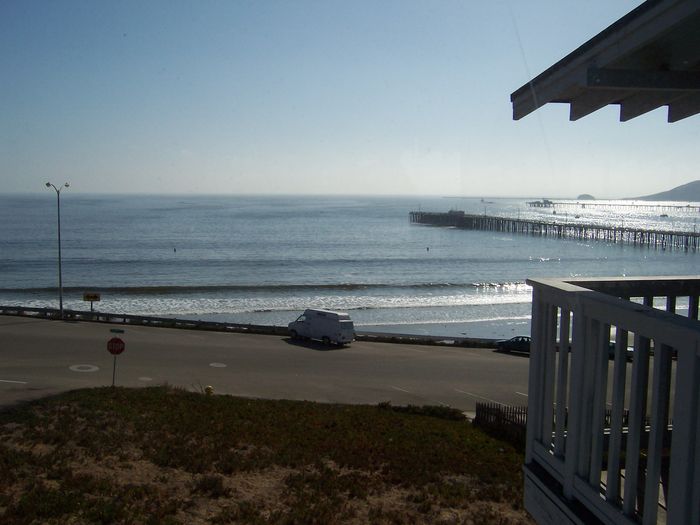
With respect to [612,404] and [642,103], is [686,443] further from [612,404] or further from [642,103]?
[642,103]

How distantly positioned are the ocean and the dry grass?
21302 millimetres

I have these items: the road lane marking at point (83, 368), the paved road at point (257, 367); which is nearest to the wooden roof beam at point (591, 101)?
the paved road at point (257, 367)

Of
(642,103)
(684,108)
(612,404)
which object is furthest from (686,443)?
(684,108)

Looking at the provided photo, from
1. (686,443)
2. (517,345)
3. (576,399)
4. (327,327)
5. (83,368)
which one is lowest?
(517,345)

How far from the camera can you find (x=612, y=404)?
4301mm

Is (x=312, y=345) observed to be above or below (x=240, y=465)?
below

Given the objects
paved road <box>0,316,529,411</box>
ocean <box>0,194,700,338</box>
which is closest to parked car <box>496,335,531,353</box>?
paved road <box>0,316,529,411</box>

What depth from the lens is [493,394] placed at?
19984mm

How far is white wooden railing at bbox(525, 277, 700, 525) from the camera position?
11.0 feet

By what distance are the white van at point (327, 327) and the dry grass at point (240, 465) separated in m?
10.5

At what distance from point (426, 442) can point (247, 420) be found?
396 centimetres

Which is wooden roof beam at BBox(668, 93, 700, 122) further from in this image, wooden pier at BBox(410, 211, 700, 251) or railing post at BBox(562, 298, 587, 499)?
wooden pier at BBox(410, 211, 700, 251)

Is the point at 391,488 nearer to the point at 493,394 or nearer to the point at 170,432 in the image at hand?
the point at 170,432

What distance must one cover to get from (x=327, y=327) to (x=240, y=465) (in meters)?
15.7
